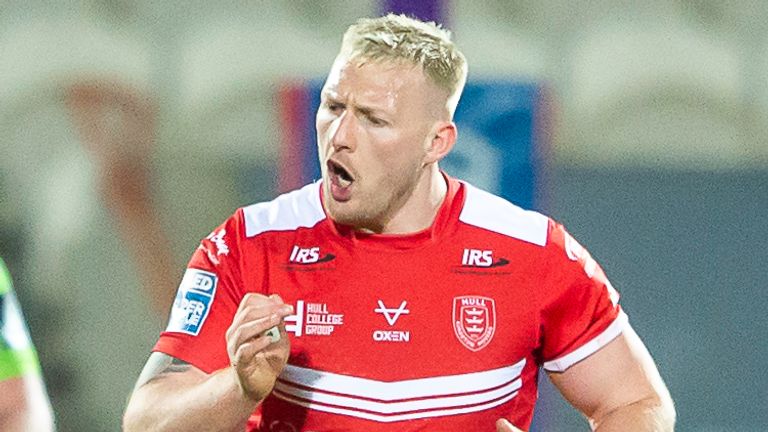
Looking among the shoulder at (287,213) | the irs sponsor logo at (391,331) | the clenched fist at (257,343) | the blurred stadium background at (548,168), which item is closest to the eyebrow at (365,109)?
the shoulder at (287,213)

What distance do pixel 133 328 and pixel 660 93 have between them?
1.93 meters

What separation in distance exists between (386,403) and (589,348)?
0.40 metres

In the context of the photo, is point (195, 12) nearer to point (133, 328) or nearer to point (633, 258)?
point (133, 328)

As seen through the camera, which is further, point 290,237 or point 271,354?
point 290,237

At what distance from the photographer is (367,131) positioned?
2545 mm

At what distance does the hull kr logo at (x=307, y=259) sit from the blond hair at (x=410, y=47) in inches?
14.7

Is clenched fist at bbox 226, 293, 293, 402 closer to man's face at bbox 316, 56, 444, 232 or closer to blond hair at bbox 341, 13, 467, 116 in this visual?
man's face at bbox 316, 56, 444, 232

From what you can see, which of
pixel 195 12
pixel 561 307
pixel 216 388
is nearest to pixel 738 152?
pixel 195 12

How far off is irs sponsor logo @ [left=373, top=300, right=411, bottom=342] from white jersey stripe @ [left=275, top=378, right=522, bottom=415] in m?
0.12

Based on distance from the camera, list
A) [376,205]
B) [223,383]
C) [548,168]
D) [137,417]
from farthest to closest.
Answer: [548,168], [376,205], [137,417], [223,383]

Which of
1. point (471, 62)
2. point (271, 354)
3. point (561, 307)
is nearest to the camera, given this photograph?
point (271, 354)

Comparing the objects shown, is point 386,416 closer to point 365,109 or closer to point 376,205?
point 376,205

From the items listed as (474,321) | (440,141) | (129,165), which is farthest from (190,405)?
(129,165)

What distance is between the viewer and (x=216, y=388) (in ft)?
7.78
